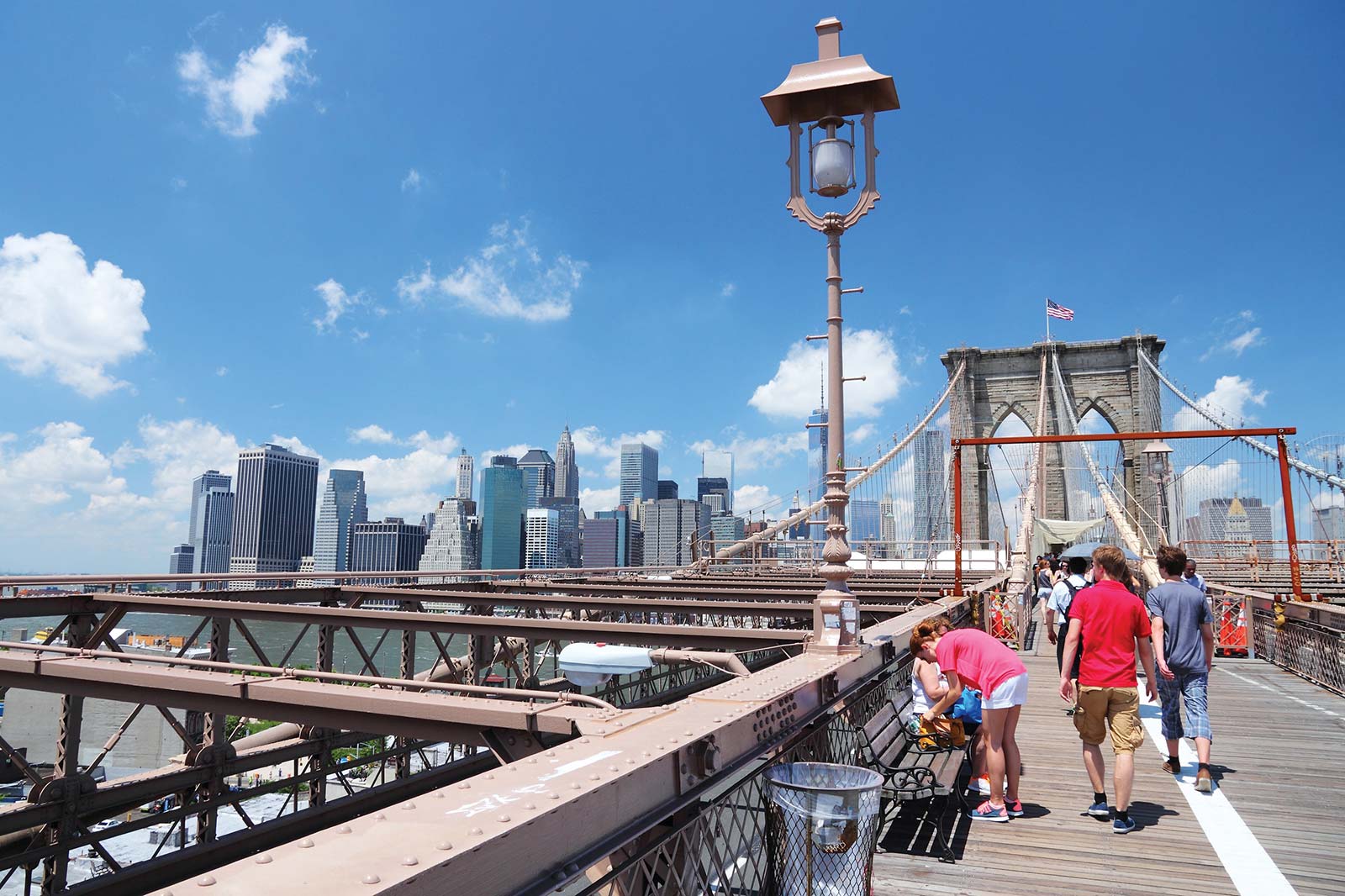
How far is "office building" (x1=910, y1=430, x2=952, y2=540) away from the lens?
5679cm

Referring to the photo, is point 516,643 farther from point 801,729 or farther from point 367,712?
point 801,729

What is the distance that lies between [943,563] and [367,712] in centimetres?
3715

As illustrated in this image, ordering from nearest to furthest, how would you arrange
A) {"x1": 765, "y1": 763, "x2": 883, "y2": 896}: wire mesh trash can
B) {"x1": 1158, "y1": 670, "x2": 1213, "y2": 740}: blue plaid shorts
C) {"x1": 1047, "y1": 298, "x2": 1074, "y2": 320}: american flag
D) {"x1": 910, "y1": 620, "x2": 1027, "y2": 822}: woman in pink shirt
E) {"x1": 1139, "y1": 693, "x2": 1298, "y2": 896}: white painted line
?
{"x1": 765, "y1": 763, "x2": 883, "y2": 896}: wire mesh trash can
{"x1": 1139, "y1": 693, "x2": 1298, "y2": 896}: white painted line
{"x1": 910, "y1": 620, "x2": 1027, "y2": 822}: woman in pink shirt
{"x1": 1158, "y1": 670, "x2": 1213, "y2": 740}: blue plaid shorts
{"x1": 1047, "y1": 298, "x2": 1074, "y2": 320}: american flag

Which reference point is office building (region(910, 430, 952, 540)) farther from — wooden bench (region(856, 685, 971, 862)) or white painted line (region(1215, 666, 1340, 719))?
wooden bench (region(856, 685, 971, 862))

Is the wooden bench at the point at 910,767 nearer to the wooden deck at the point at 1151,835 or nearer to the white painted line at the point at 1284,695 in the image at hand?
the wooden deck at the point at 1151,835

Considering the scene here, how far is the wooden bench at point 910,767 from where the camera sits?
5.25 meters

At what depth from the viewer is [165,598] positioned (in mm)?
9461

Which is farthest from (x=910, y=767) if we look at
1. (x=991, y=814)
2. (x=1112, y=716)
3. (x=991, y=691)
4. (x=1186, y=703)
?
(x=1186, y=703)

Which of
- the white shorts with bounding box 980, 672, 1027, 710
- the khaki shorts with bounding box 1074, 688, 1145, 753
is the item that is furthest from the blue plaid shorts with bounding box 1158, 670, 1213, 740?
the white shorts with bounding box 980, 672, 1027, 710

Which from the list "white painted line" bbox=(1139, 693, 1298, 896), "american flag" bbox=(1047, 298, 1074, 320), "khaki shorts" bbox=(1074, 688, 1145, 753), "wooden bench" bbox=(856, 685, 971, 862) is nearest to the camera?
"white painted line" bbox=(1139, 693, 1298, 896)

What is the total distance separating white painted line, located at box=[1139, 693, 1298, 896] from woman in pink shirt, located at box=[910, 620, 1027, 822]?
1.19 metres

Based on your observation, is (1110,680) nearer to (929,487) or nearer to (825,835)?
(825,835)

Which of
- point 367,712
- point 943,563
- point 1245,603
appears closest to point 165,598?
point 367,712

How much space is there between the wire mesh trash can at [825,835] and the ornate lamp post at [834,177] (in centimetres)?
215
